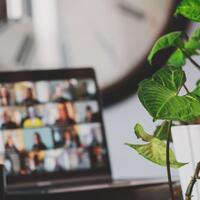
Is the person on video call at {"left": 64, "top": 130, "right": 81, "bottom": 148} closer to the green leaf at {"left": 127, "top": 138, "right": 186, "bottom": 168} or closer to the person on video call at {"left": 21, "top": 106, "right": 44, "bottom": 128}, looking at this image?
the person on video call at {"left": 21, "top": 106, "right": 44, "bottom": 128}

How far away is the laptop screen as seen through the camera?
91 centimetres

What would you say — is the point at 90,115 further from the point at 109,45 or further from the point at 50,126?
the point at 109,45

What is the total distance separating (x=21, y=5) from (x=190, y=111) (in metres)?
0.81

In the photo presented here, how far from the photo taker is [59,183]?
900 mm

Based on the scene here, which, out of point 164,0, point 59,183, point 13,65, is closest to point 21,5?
point 13,65

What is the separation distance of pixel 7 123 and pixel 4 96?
5 centimetres

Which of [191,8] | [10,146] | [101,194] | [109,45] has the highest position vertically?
[109,45]

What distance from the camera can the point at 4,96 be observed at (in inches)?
37.0

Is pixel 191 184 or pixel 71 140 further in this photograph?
pixel 71 140

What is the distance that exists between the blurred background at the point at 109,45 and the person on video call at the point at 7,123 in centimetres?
38

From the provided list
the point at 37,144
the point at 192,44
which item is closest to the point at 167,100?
the point at 192,44

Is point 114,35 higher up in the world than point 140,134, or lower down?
higher up

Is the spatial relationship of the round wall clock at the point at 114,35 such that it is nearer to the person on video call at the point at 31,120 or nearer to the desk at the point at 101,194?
the person on video call at the point at 31,120

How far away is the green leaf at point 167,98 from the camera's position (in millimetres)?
489
